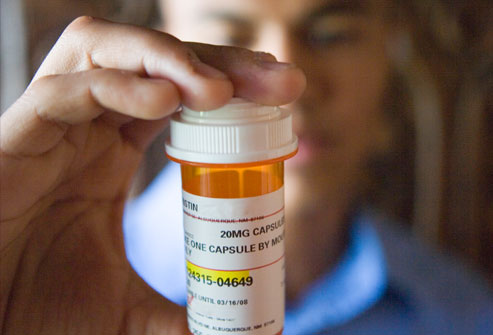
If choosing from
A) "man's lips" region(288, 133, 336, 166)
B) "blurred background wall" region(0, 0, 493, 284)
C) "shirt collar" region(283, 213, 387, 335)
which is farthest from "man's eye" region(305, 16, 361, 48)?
"shirt collar" region(283, 213, 387, 335)

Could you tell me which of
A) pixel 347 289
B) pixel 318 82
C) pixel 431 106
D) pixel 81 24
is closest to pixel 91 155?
pixel 81 24

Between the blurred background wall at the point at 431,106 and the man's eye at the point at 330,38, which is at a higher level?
the man's eye at the point at 330,38

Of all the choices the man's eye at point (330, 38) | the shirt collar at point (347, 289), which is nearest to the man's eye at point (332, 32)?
the man's eye at point (330, 38)

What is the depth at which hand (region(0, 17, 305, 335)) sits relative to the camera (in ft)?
1.79

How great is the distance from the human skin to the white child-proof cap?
54cm

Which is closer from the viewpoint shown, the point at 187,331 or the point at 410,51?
the point at 187,331

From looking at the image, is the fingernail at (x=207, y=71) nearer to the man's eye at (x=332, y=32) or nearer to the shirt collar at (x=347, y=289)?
the man's eye at (x=332, y=32)

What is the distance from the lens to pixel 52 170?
646mm

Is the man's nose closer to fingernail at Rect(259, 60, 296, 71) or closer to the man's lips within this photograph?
the man's lips

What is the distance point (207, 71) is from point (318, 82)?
0.67m

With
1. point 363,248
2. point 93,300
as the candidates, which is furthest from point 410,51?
point 93,300

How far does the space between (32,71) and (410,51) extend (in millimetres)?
1218

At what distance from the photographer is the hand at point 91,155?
55cm

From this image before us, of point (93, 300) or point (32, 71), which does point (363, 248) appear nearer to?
point (93, 300)
